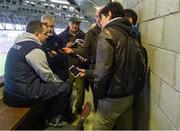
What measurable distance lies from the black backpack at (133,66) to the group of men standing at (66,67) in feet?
0.12

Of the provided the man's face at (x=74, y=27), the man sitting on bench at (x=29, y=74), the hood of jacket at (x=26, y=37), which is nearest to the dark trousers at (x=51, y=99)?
the man sitting on bench at (x=29, y=74)

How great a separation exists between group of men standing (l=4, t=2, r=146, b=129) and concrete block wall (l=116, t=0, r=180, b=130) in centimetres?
22

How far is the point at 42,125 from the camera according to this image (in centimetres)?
282

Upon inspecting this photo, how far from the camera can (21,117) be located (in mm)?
2203

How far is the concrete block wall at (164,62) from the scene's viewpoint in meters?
1.25

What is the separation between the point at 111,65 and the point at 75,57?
61.8 inches

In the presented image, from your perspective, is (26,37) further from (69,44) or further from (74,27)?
(74,27)

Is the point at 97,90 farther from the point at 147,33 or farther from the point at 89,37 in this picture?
the point at 89,37

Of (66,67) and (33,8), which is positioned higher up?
(33,8)

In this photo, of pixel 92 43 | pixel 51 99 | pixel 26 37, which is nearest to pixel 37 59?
pixel 26 37

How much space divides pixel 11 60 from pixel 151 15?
1.34m

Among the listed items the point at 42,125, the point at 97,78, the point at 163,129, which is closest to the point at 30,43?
the point at 97,78

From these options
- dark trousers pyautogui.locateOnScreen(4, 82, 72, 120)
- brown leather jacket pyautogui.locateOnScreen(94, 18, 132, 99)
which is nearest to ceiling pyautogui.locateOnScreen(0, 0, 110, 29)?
dark trousers pyautogui.locateOnScreen(4, 82, 72, 120)

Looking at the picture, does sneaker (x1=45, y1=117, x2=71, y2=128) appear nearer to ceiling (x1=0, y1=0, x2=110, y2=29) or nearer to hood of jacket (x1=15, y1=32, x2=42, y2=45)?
hood of jacket (x1=15, y1=32, x2=42, y2=45)
